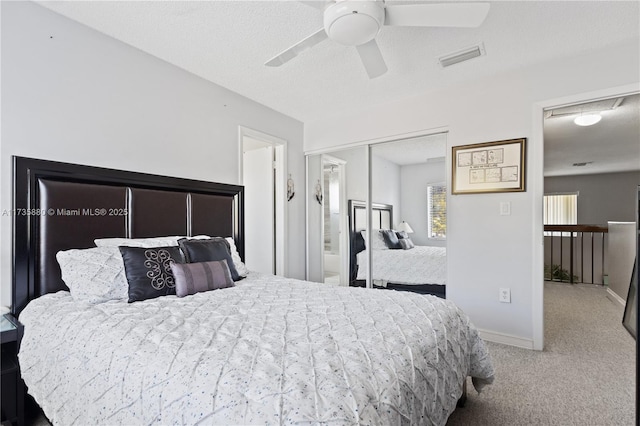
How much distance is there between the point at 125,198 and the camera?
7.56ft

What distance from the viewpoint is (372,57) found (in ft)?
6.67

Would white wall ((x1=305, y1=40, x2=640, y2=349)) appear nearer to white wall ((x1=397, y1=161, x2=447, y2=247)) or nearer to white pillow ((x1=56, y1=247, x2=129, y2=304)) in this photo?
white wall ((x1=397, y1=161, x2=447, y2=247))

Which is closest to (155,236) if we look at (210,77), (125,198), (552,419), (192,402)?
(125,198)

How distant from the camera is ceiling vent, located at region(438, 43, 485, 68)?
97.0 inches

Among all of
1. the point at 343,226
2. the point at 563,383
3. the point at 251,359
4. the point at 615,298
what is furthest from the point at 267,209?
the point at 615,298

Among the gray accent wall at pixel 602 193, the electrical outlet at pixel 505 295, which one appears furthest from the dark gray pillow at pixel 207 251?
the gray accent wall at pixel 602 193

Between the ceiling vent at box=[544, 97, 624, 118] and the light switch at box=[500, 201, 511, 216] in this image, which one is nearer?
the light switch at box=[500, 201, 511, 216]

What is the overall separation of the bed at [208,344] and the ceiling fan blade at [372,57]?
5.00 ft

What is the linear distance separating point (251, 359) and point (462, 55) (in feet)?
8.98

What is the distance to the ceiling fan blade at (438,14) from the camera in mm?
1530

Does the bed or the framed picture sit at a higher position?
the framed picture

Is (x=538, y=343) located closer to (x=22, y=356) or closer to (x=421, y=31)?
(x=421, y=31)

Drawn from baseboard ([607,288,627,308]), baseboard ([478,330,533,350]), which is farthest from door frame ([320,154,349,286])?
baseboard ([607,288,627,308])

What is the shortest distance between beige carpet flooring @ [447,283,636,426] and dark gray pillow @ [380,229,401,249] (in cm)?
138
